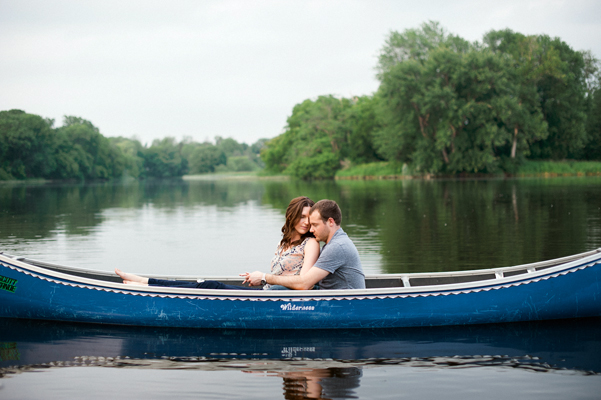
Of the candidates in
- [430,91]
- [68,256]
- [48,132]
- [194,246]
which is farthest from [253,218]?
[48,132]

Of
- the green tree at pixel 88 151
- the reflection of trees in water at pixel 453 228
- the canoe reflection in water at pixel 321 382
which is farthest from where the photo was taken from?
the green tree at pixel 88 151

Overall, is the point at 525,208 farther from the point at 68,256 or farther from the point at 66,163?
the point at 66,163

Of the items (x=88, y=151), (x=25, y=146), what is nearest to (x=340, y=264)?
(x=25, y=146)

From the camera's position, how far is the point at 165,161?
162 m

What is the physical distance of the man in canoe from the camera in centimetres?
608

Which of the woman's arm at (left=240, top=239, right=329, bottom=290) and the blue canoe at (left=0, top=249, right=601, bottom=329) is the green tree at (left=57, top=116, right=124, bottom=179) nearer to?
the blue canoe at (left=0, top=249, right=601, bottom=329)

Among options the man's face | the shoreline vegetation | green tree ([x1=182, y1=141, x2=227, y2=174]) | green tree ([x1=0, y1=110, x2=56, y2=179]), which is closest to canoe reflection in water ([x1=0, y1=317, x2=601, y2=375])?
the man's face

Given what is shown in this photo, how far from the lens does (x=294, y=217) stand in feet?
20.6

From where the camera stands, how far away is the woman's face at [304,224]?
6.24m

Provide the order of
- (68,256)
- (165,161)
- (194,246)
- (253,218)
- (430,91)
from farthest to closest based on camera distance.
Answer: (165,161)
(430,91)
(253,218)
(194,246)
(68,256)

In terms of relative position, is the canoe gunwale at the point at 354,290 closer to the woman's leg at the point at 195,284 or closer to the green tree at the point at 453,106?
the woman's leg at the point at 195,284

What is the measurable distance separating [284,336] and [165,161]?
160624 millimetres

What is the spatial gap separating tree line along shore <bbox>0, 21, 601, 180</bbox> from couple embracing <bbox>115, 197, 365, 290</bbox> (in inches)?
1994

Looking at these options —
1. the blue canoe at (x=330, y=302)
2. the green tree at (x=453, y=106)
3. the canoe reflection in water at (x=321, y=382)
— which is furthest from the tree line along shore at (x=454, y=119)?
the canoe reflection in water at (x=321, y=382)
